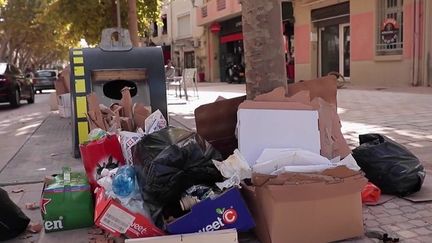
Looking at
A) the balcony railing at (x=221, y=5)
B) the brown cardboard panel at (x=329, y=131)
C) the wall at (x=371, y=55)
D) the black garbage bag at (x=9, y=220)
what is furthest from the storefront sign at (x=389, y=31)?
the black garbage bag at (x=9, y=220)

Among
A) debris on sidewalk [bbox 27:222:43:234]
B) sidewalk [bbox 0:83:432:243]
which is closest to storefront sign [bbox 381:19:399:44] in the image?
sidewalk [bbox 0:83:432:243]

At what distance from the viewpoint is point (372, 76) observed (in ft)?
55.8

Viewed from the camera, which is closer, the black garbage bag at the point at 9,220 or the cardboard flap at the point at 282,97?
the black garbage bag at the point at 9,220

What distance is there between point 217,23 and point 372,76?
49.7 ft

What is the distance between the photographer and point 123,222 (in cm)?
314

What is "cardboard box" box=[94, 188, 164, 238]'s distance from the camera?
3.14 metres

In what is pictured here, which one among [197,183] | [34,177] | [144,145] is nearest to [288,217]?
[197,183]

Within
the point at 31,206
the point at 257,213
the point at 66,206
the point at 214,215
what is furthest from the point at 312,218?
the point at 31,206

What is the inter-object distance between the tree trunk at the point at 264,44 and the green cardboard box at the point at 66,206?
1.64 m

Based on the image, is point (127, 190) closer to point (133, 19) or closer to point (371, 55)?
point (133, 19)

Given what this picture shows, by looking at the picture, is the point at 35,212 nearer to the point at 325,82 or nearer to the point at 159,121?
the point at 159,121

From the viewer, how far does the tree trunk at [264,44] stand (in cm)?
423

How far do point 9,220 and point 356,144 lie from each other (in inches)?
167

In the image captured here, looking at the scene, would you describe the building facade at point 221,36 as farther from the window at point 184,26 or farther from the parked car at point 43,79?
the parked car at point 43,79
